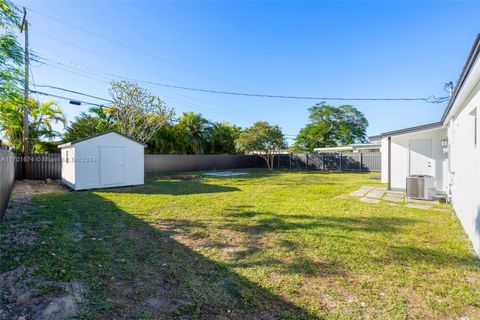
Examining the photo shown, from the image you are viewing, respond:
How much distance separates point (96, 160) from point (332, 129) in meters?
28.8

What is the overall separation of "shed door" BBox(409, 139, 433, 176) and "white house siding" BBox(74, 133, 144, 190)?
1039 centimetres

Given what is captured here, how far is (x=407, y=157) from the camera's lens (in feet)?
25.2

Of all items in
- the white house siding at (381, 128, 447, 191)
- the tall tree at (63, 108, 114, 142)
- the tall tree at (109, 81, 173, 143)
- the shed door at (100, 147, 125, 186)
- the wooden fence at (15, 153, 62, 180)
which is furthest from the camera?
the tall tree at (63, 108, 114, 142)

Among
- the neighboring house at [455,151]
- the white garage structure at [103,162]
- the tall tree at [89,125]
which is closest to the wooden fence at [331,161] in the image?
the neighboring house at [455,151]

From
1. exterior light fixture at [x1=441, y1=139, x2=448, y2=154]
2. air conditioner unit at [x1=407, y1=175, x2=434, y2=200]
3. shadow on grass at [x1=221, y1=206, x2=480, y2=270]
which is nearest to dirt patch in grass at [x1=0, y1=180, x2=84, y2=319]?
shadow on grass at [x1=221, y1=206, x2=480, y2=270]

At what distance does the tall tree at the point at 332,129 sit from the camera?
30.8 m

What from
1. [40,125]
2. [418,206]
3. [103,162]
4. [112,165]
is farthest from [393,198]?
[40,125]

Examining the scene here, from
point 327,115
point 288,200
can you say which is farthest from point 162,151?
point 327,115

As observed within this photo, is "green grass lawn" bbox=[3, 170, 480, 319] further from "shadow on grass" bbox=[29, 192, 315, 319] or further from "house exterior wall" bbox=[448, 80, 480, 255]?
"house exterior wall" bbox=[448, 80, 480, 255]

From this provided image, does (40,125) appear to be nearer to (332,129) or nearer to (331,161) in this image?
(331,161)

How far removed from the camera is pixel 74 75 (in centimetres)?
1188

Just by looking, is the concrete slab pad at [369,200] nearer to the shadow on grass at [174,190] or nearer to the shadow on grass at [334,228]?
the shadow on grass at [334,228]

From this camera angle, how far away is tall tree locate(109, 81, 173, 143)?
45.9 ft

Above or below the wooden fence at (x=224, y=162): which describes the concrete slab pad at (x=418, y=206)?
below
